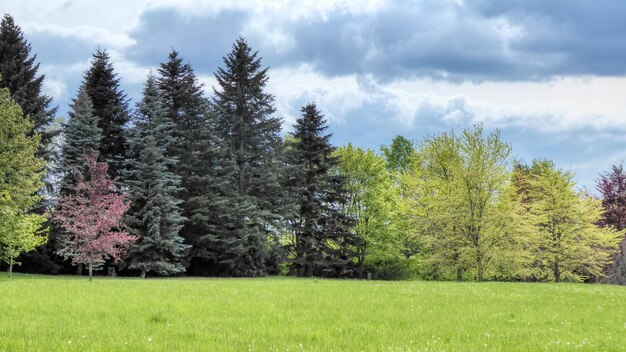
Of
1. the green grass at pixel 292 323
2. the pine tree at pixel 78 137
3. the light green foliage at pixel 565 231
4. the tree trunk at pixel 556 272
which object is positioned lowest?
the green grass at pixel 292 323

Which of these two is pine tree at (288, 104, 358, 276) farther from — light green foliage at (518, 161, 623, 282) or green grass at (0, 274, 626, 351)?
green grass at (0, 274, 626, 351)

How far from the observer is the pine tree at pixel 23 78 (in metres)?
45.0

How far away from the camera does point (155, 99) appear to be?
44250mm

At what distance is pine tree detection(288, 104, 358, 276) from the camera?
5244 cm

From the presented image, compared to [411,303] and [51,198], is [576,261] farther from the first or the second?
[51,198]

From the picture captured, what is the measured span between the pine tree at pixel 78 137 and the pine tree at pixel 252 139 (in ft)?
37.8

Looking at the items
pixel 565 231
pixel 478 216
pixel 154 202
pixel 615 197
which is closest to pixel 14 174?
pixel 154 202

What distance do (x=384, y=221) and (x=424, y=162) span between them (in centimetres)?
807

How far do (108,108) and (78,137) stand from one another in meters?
5.79

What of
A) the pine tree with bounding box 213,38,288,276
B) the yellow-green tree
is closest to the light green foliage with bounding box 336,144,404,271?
the pine tree with bounding box 213,38,288,276

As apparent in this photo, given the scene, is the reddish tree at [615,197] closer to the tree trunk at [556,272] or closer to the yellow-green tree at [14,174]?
the tree trunk at [556,272]

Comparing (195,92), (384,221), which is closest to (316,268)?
(384,221)

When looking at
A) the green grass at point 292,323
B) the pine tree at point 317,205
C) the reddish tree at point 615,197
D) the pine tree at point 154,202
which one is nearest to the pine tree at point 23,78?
the pine tree at point 154,202

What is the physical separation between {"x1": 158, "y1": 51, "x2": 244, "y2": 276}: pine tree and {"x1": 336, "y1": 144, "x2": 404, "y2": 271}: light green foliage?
13.6 metres
